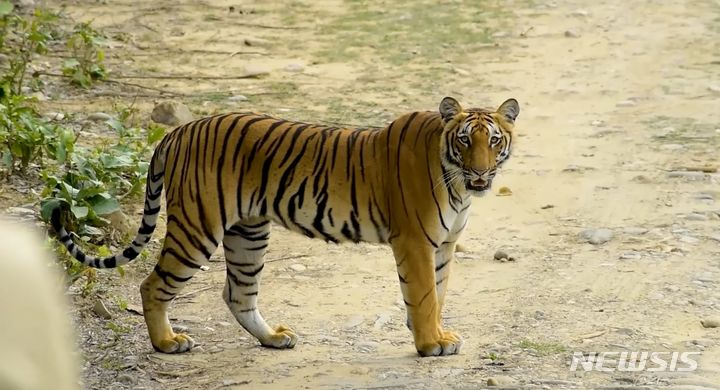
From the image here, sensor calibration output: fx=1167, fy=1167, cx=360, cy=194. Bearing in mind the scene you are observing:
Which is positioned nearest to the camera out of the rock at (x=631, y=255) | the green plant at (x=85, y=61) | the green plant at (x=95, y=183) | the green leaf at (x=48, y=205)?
the green leaf at (x=48, y=205)

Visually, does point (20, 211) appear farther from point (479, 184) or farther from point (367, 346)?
point (479, 184)

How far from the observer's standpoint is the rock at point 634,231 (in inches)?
250

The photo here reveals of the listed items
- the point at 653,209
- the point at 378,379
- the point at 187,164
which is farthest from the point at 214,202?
the point at 653,209

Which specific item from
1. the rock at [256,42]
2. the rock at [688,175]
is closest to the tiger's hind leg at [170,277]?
the rock at [688,175]

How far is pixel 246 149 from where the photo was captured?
4.95 metres

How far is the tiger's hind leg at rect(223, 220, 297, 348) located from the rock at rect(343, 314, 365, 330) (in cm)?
29

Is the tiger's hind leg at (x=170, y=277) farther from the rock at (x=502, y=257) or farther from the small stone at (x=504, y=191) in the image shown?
the small stone at (x=504, y=191)

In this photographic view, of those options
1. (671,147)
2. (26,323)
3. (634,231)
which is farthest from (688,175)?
(26,323)

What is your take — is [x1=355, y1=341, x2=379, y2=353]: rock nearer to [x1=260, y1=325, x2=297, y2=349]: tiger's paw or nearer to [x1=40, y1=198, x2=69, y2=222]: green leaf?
[x1=260, y1=325, x2=297, y2=349]: tiger's paw

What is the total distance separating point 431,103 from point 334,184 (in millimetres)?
4113

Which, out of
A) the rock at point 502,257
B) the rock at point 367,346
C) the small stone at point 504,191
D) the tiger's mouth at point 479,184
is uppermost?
the tiger's mouth at point 479,184

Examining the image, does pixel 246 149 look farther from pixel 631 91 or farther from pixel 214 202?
pixel 631 91

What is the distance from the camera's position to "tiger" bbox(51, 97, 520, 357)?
4746 millimetres

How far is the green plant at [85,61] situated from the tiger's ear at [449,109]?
15.3 ft
